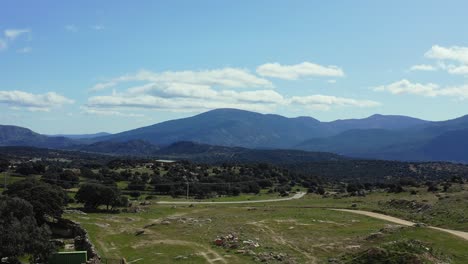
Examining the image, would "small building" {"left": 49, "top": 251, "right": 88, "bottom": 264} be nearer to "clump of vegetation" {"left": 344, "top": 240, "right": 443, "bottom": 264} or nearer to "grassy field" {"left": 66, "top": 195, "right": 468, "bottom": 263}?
"grassy field" {"left": 66, "top": 195, "right": 468, "bottom": 263}

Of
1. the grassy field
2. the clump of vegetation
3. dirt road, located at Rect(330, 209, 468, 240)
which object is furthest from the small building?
dirt road, located at Rect(330, 209, 468, 240)

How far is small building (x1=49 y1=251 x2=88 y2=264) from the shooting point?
137 ft

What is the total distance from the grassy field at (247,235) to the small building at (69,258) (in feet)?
12.1

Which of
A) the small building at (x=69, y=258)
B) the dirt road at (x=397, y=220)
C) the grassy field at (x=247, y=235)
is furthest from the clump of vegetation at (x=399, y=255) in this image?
the small building at (x=69, y=258)

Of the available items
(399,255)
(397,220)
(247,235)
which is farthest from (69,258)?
(397,220)

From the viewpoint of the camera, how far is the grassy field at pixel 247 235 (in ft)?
141

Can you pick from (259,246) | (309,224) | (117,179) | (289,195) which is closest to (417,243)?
(259,246)

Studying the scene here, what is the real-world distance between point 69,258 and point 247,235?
18.3 meters

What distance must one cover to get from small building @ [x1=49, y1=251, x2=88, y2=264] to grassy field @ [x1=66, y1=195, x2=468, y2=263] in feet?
12.1

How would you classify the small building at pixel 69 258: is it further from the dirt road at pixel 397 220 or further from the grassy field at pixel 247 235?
the dirt road at pixel 397 220

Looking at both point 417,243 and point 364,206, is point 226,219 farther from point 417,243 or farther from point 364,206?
point 417,243

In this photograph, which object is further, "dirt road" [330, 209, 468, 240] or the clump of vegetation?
"dirt road" [330, 209, 468, 240]

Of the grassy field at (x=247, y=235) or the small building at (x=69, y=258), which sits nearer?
the small building at (x=69, y=258)

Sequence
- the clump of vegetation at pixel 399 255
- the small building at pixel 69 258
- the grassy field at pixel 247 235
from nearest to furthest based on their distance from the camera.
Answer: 1. the clump of vegetation at pixel 399 255
2. the small building at pixel 69 258
3. the grassy field at pixel 247 235
